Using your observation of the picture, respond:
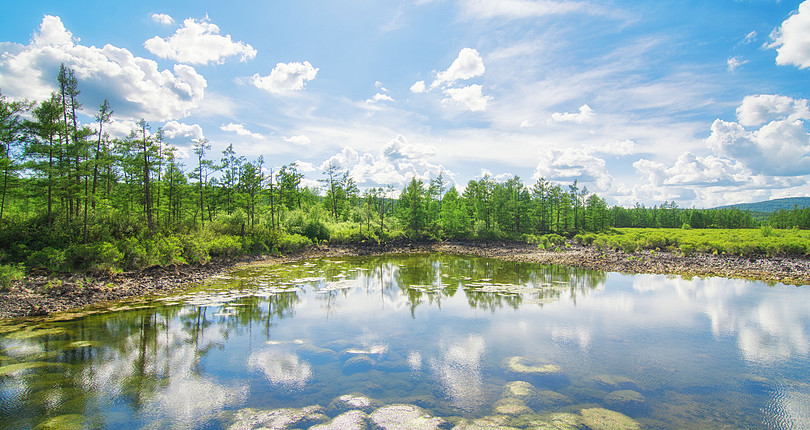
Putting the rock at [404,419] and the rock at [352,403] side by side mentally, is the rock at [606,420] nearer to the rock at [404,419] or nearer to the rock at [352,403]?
the rock at [404,419]

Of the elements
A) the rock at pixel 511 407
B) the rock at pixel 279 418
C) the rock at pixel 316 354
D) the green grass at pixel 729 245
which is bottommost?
the rock at pixel 511 407

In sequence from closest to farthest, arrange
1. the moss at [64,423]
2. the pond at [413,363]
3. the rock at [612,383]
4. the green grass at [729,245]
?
the moss at [64,423]
the pond at [413,363]
the rock at [612,383]
the green grass at [729,245]

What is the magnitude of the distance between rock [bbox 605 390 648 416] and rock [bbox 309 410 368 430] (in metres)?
4.58

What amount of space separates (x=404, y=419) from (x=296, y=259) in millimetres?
23630

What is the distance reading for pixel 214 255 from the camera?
2316 cm

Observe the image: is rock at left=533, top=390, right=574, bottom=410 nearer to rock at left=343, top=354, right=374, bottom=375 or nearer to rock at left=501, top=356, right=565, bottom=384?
rock at left=501, top=356, right=565, bottom=384

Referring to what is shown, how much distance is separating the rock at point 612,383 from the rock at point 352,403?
4.79 m

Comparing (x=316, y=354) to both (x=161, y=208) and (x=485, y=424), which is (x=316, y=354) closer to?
(x=485, y=424)

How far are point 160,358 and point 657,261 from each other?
98.3 ft

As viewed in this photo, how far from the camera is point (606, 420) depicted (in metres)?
5.97

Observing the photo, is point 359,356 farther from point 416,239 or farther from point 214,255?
point 416,239

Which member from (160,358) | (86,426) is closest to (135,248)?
(160,358)

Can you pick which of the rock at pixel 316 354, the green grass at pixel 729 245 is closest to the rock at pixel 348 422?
the rock at pixel 316 354

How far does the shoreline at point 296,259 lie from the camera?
12.2 m
